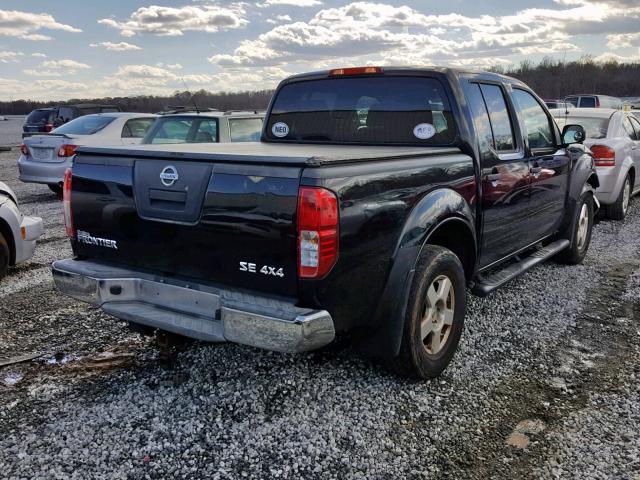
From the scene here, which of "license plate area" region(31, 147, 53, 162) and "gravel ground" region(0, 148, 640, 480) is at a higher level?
"license plate area" region(31, 147, 53, 162)

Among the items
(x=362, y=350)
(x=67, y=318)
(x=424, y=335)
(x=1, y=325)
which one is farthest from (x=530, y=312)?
(x=1, y=325)

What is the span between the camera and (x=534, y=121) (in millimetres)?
5414

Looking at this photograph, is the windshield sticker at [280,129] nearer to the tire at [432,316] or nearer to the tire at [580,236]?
the tire at [432,316]

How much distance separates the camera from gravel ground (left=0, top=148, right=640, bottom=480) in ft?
9.72

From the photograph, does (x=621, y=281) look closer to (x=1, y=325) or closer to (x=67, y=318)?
(x=67, y=318)

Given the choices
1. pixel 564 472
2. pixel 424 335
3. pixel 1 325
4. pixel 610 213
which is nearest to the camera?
pixel 564 472

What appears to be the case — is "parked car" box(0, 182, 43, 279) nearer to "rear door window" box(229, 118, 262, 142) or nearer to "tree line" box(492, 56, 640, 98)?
"rear door window" box(229, 118, 262, 142)

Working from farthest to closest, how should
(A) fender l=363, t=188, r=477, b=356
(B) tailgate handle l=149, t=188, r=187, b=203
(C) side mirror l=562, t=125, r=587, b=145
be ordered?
(C) side mirror l=562, t=125, r=587, b=145, (A) fender l=363, t=188, r=477, b=356, (B) tailgate handle l=149, t=188, r=187, b=203

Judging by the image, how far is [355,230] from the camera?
3.04 m

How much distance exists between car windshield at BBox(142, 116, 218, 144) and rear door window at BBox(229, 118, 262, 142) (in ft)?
0.87

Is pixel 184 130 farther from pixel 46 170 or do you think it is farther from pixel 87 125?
pixel 87 125

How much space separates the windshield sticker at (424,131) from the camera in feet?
14.1

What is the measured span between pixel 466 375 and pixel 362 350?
86cm

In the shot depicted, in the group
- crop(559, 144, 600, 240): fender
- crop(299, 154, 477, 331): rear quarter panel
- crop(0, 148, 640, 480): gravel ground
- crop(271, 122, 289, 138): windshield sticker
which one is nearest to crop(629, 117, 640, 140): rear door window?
crop(559, 144, 600, 240): fender
